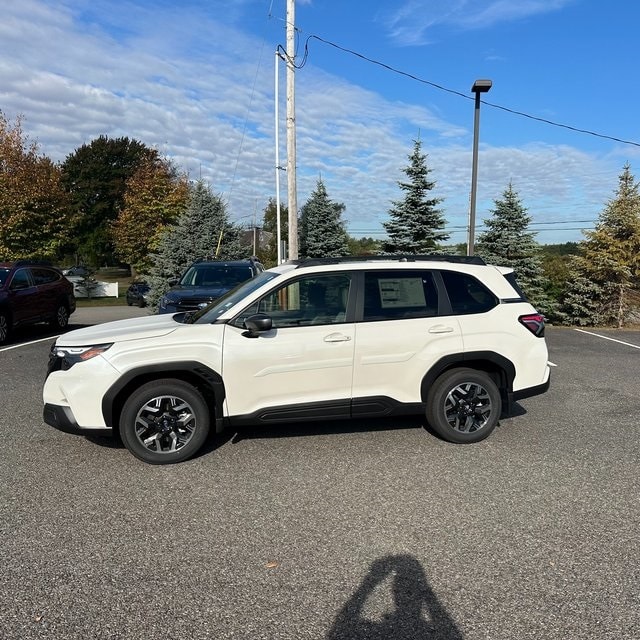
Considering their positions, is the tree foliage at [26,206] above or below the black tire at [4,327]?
above

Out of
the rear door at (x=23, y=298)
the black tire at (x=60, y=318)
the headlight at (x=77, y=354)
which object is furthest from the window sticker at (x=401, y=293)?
the black tire at (x=60, y=318)

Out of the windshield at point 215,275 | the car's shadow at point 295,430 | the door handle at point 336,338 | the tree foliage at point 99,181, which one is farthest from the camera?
the tree foliage at point 99,181

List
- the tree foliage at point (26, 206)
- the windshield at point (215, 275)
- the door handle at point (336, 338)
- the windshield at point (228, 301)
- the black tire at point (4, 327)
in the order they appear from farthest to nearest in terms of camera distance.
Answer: the tree foliage at point (26, 206), the windshield at point (215, 275), the black tire at point (4, 327), the windshield at point (228, 301), the door handle at point (336, 338)

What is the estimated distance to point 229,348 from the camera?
A: 467 cm

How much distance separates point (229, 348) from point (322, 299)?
0.97 meters

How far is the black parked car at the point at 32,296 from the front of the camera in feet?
37.5

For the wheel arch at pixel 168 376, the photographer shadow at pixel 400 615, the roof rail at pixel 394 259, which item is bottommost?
the photographer shadow at pixel 400 615

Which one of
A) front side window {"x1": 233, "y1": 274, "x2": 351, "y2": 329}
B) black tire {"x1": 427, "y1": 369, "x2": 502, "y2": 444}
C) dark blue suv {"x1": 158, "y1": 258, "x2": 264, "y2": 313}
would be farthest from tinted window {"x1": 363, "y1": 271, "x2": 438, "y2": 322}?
dark blue suv {"x1": 158, "y1": 258, "x2": 264, "y2": 313}

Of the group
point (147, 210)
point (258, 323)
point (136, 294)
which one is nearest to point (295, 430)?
point (258, 323)

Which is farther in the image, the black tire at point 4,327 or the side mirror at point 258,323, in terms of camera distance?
the black tire at point 4,327

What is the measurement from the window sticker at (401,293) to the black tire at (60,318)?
10.8 metres

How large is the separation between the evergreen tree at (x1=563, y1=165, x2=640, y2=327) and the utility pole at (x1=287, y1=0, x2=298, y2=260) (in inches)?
401

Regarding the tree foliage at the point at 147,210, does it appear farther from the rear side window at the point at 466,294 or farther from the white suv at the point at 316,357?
the rear side window at the point at 466,294

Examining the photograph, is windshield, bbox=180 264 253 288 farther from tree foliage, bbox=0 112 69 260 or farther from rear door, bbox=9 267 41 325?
tree foliage, bbox=0 112 69 260
